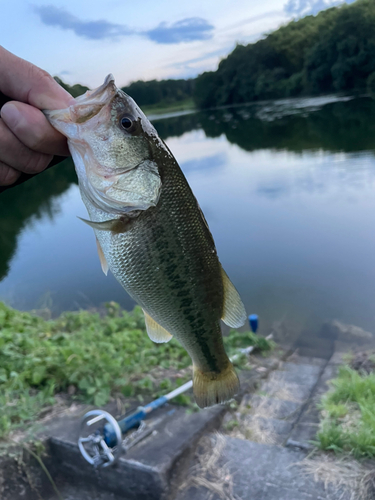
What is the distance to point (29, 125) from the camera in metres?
1.63

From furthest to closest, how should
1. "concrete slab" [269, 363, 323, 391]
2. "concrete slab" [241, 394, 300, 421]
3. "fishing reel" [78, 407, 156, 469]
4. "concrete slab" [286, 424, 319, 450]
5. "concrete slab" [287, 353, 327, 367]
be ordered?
"concrete slab" [287, 353, 327, 367] → "concrete slab" [269, 363, 323, 391] → "concrete slab" [241, 394, 300, 421] → "concrete slab" [286, 424, 319, 450] → "fishing reel" [78, 407, 156, 469]

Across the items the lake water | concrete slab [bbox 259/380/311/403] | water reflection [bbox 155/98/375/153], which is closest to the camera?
concrete slab [bbox 259/380/311/403]

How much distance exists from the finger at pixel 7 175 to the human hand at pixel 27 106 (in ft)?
0.40

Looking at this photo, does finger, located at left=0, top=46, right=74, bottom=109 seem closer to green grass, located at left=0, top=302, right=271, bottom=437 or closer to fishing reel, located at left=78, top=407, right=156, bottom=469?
fishing reel, located at left=78, top=407, right=156, bottom=469

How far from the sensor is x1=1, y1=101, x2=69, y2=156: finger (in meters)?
1.63

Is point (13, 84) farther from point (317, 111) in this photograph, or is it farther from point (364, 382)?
point (317, 111)

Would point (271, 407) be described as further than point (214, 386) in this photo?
Yes

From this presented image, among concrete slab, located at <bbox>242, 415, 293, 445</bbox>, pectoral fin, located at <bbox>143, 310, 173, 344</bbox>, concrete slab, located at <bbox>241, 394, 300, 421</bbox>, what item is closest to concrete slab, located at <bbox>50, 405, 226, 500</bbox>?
concrete slab, located at <bbox>242, 415, 293, 445</bbox>

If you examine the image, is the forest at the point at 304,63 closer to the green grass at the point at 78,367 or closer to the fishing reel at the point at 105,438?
the green grass at the point at 78,367

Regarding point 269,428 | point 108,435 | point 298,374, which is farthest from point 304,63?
point 108,435

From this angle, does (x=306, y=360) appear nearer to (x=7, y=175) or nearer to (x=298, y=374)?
(x=298, y=374)

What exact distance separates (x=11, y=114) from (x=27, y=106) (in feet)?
0.24

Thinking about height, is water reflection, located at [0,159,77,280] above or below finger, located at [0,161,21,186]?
below

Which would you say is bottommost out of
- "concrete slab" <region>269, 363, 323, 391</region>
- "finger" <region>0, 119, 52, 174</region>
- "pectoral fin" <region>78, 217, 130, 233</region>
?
"concrete slab" <region>269, 363, 323, 391</region>
